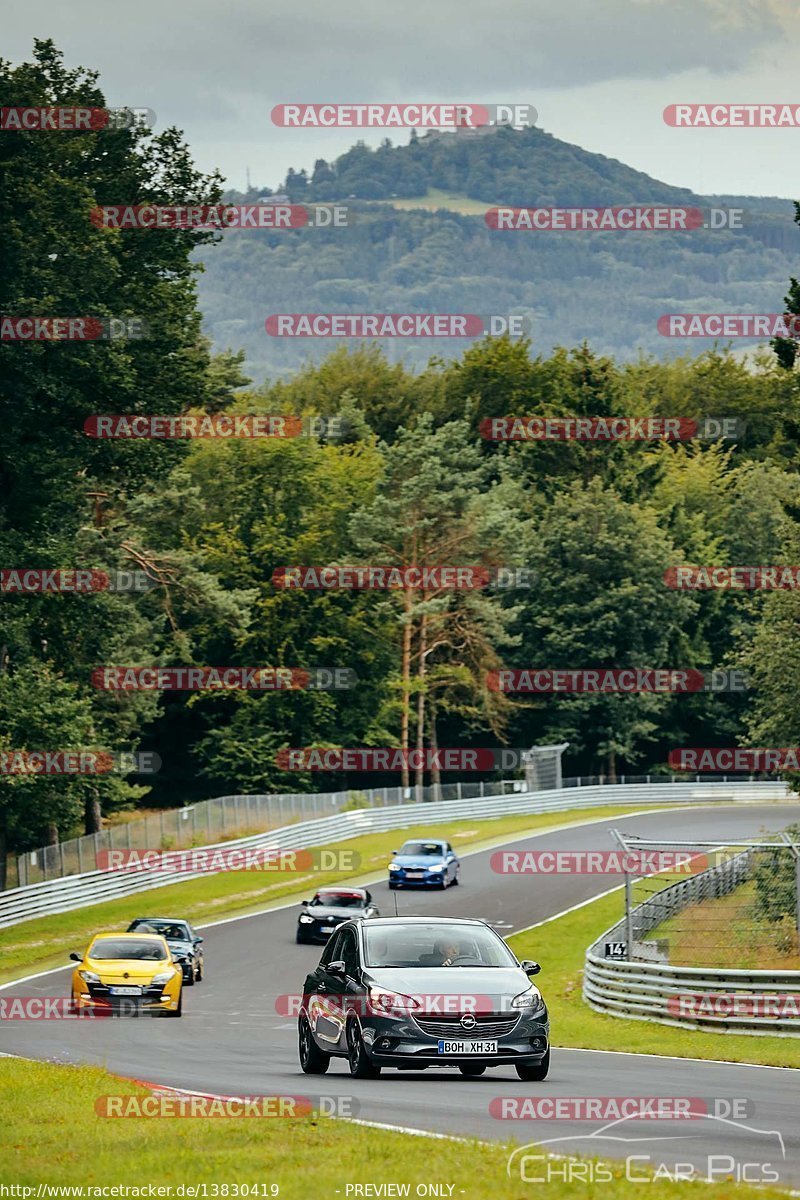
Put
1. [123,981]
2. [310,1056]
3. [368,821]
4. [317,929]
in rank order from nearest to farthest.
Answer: [310,1056] < [123,981] < [317,929] < [368,821]

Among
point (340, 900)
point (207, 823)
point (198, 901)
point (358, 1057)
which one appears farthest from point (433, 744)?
point (358, 1057)

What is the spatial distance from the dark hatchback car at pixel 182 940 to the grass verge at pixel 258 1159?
2102 centimetres

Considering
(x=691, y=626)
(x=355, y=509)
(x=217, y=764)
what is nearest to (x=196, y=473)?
(x=355, y=509)

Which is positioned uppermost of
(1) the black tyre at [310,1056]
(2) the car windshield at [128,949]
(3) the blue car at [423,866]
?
(1) the black tyre at [310,1056]

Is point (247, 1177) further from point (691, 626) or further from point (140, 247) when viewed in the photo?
point (691, 626)

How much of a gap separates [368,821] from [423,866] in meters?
17.3

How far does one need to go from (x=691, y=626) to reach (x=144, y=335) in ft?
185

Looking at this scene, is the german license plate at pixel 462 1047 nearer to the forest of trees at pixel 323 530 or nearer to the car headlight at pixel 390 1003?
the car headlight at pixel 390 1003

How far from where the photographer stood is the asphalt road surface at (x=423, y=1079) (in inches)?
465

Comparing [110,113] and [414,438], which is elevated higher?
[110,113]

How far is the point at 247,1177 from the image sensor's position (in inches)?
409

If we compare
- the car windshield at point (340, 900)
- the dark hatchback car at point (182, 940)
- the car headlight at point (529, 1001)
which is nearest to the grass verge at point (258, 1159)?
the car headlight at point (529, 1001)

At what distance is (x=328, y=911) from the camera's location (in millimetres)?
41844

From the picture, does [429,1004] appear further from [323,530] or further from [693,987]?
[323,530]
